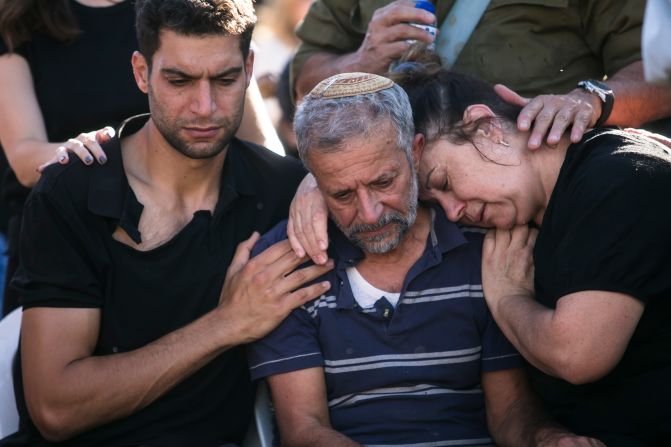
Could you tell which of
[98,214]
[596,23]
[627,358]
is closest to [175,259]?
[98,214]

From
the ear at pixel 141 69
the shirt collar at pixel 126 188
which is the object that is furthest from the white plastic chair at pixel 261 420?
the ear at pixel 141 69

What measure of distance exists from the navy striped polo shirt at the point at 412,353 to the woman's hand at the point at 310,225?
0.49 feet

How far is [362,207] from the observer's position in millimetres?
3457

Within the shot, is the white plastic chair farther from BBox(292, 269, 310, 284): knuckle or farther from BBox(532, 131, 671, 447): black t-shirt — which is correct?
BBox(532, 131, 671, 447): black t-shirt

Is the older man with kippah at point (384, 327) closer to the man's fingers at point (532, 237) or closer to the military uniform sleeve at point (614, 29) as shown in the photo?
the man's fingers at point (532, 237)

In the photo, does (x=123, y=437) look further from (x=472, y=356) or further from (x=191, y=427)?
(x=472, y=356)

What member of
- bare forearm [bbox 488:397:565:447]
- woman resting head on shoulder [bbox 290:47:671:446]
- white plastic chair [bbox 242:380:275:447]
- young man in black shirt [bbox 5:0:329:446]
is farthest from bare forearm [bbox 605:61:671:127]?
white plastic chair [bbox 242:380:275:447]

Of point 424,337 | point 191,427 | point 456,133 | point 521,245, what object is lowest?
point 191,427

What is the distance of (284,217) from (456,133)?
2.71 feet

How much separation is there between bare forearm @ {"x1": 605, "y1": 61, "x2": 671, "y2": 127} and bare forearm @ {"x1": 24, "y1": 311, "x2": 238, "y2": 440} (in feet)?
5.20

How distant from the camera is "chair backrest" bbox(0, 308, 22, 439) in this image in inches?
151

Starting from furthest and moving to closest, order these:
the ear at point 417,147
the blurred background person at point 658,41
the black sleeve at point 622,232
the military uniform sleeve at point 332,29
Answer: the military uniform sleeve at point 332,29 → the ear at point 417,147 → the black sleeve at point 622,232 → the blurred background person at point 658,41

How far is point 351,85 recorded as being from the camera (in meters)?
3.50

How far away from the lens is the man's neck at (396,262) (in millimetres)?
3637
